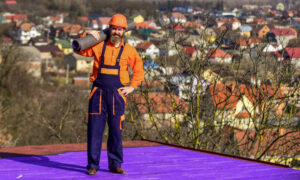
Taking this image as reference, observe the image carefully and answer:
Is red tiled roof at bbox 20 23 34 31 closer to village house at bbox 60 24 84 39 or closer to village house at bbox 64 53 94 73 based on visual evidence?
village house at bbox 60 24 84 39

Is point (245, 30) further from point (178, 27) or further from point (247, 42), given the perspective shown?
point (178, 27)

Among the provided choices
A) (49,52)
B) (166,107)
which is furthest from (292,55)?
(49,52)

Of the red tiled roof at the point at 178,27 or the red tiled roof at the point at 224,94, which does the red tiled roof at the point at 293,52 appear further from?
the red tiled roof at the point at 178,27

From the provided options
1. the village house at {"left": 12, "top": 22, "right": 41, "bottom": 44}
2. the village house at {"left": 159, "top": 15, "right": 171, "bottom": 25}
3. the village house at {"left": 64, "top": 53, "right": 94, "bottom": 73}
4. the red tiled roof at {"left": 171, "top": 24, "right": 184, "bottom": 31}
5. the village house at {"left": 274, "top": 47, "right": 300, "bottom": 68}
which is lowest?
the village house at {"left": 64, "top": 53, "right": 94, "bottom": 73}

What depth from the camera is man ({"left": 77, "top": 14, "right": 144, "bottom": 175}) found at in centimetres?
522

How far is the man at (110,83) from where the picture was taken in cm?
522

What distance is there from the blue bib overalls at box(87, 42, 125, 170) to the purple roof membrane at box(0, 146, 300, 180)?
0.76 feet

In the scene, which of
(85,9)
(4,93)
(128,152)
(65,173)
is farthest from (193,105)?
(85,9)

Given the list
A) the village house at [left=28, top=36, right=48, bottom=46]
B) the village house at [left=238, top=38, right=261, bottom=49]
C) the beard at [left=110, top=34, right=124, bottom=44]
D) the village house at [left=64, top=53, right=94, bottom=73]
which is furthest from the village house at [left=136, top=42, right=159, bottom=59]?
the village house at [left=28, top=36, right=48, bottom=46]

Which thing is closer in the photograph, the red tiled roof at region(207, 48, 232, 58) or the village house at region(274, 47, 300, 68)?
the red tiled roof at region(207, 48, 232, 58)

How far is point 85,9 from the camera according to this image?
419ft

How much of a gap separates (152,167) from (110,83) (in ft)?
4.25

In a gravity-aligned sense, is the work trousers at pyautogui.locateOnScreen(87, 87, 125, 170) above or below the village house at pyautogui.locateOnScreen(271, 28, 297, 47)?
below

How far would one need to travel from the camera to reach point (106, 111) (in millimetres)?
5383
